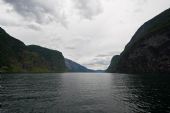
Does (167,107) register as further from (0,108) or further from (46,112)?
(0,108)

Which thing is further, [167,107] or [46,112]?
[167,107]

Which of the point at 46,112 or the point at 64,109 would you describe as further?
the point at 64,109

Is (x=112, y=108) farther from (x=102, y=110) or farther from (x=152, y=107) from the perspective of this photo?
(x=152, y=107)

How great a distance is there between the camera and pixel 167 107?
134 feet

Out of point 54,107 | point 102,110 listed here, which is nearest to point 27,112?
point 54,107

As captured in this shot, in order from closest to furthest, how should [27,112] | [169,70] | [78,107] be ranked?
[27,112] → [78,107] → [169,70]

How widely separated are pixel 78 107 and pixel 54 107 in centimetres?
533

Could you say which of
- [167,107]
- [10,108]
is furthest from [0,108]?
[167,107]

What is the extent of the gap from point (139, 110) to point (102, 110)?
7.68 metres

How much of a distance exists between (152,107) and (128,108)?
5481 mm

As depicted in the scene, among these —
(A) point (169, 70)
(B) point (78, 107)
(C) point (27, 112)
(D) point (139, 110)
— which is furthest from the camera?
(A) point (169, 70)

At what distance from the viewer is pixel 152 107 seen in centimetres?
4166

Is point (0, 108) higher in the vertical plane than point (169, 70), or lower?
lower

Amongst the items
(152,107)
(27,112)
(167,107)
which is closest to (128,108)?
(152,107)
